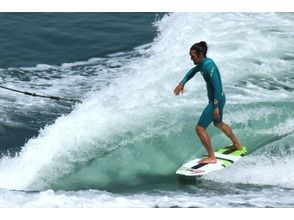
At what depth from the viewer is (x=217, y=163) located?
33.4ft

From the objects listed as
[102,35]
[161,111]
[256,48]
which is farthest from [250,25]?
[161,111]

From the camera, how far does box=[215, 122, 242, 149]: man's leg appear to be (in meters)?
10.2

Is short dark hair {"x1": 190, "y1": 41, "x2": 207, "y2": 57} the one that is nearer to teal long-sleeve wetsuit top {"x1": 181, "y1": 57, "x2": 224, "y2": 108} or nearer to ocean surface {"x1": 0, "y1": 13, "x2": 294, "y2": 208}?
teal long-sleeve wetsuit top {"x1": 181, "y1": 57, "x2": 224, "y2": 108}

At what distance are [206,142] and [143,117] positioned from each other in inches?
74.5

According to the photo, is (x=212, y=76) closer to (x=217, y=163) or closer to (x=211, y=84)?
(x=211, y=84)

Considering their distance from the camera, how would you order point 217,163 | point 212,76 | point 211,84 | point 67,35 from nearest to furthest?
point 212,76, point 211,84, point 217,163, point 67,35

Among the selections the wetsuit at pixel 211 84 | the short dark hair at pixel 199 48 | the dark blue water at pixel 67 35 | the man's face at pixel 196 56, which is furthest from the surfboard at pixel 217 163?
the dark blue water at pixel 67 35

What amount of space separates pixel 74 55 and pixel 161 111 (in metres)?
6.67

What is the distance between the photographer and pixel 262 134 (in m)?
11.3

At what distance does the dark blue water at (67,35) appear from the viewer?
1786 centimetres

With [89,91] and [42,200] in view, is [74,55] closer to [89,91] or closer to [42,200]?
[89,91]

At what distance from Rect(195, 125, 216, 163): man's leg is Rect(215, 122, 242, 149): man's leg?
28cm

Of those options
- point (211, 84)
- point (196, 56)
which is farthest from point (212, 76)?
point (196, 56)

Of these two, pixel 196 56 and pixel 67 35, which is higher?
pixel 196 56
